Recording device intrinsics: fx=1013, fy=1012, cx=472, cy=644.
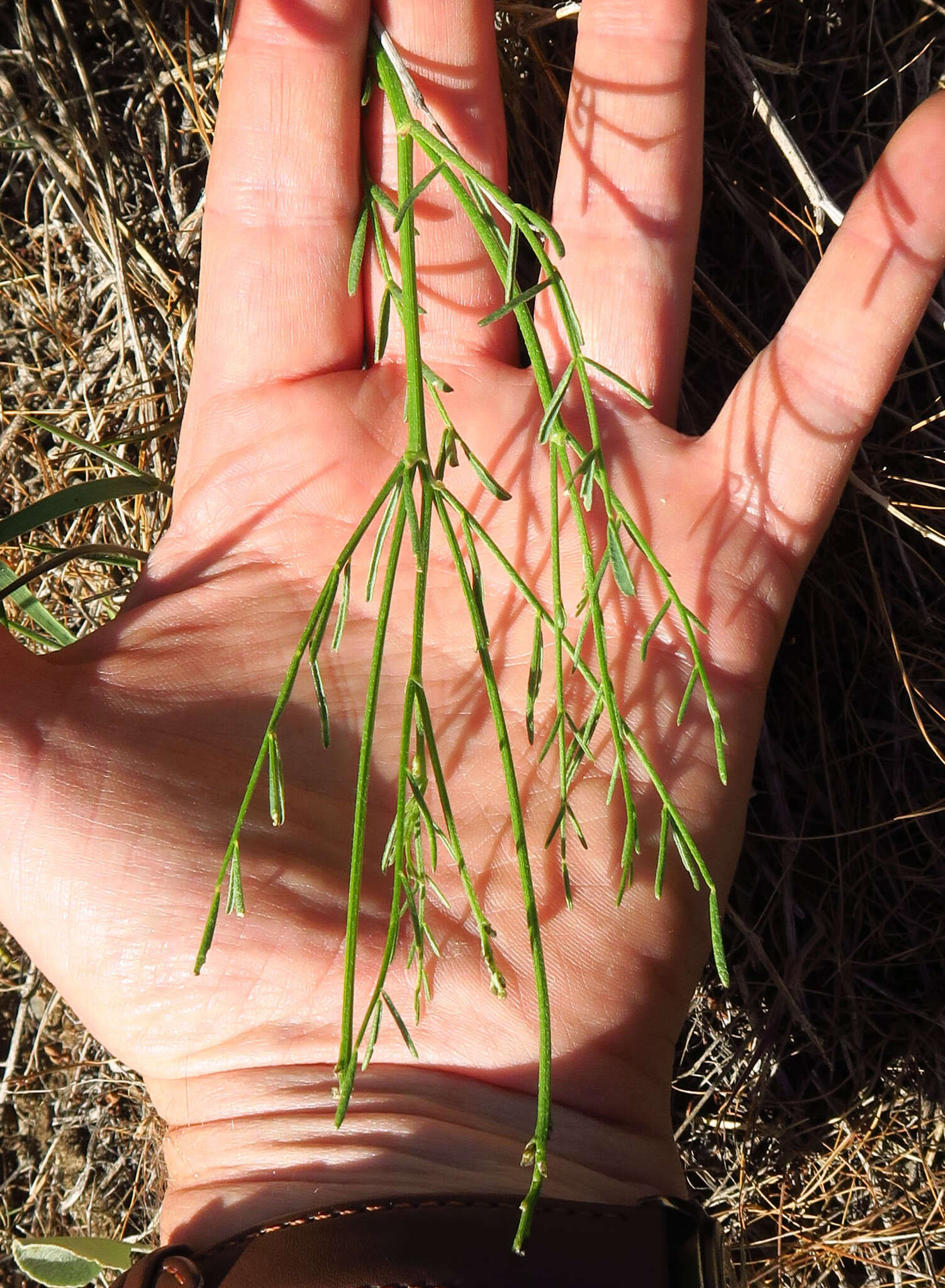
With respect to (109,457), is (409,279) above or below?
above

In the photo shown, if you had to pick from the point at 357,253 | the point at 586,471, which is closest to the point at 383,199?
the point at 357,253

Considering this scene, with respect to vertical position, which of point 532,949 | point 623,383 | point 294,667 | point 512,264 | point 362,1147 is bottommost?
point 362,1147

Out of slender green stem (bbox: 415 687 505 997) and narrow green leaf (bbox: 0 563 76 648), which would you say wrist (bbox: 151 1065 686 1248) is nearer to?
slender green stem (bbox: 415 687 505 997)

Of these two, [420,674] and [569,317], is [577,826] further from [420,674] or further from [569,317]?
[569,317]

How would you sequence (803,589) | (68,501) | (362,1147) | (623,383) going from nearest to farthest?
(623,383) → (362,1147) → (68,501) → (803,589)

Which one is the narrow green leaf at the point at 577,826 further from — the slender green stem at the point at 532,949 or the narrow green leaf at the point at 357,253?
the narrow green leaf at the point at 357,253
